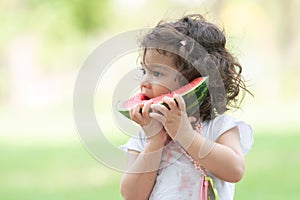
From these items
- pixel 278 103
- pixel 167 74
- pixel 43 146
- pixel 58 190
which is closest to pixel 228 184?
pixel 167 74

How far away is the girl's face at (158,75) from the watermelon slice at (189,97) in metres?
0.02

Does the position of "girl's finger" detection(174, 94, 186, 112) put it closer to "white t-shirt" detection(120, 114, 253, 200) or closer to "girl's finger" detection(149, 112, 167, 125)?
"girl's finger" detection(149, 112, 167, 125)

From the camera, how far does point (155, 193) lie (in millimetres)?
2047

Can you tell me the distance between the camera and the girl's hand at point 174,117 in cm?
186

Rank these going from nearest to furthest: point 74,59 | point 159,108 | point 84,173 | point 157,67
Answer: point 159,108 < point 157,67 < point 84,173 < point 74,59

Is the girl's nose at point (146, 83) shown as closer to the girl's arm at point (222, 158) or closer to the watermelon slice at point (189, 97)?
the watermelon slice at point (189, 97)

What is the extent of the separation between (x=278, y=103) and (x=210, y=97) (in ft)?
27.4

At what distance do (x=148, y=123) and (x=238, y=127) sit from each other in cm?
26

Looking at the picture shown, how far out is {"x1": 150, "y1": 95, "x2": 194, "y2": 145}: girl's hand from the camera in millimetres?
1858

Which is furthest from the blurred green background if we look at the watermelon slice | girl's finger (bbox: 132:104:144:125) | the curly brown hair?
girl's finger (bbox: 132:104:144:125)

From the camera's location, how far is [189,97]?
192 centimetres

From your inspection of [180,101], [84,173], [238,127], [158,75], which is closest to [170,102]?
[180,101]

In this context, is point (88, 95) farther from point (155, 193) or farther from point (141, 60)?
point (155, 193)

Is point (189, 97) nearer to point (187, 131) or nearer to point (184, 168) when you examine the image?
point (187, 131)
